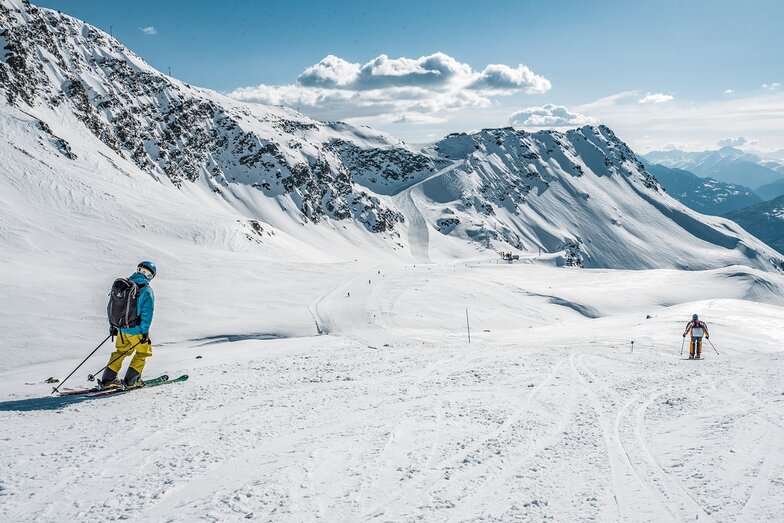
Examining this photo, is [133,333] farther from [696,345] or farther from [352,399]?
[696,345]

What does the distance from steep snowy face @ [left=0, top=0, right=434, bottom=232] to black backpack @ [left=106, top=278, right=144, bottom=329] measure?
81.2 meters

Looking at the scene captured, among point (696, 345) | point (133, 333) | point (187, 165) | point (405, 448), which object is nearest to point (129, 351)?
point (133, 333)

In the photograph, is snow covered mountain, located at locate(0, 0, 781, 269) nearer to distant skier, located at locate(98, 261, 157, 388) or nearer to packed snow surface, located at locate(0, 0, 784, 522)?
packed snow surface, located at locate(0, 0, 784, 522)

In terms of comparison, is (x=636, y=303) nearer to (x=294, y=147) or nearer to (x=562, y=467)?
(x=562, y=467)

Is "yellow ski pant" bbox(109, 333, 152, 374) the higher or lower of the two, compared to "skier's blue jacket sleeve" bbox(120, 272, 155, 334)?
lower

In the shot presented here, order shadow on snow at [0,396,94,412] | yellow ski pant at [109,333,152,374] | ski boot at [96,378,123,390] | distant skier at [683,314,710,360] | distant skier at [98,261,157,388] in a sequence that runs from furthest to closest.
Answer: distant skier at [683,314,710,360] → yellow ski pant at [109,333,152,374] → distant skier at [98,261,157,388] → ski boot at [96,378,123,390] → shadow on snow at [0,396,94,412]

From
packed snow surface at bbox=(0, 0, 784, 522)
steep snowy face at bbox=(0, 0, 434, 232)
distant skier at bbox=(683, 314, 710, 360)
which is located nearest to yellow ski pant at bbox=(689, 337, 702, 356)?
distant skier at bbox=(683, 314, 710, 360)

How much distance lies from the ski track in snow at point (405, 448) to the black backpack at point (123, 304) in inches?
58.9

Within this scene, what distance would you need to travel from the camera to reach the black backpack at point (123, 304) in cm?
978

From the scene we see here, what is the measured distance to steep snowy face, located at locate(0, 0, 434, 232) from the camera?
314ft

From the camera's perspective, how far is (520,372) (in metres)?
12.2

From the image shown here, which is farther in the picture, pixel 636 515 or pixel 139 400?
pixel 139 400

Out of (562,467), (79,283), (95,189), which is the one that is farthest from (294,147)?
(562,467)

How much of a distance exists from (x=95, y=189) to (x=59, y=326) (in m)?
38.6
